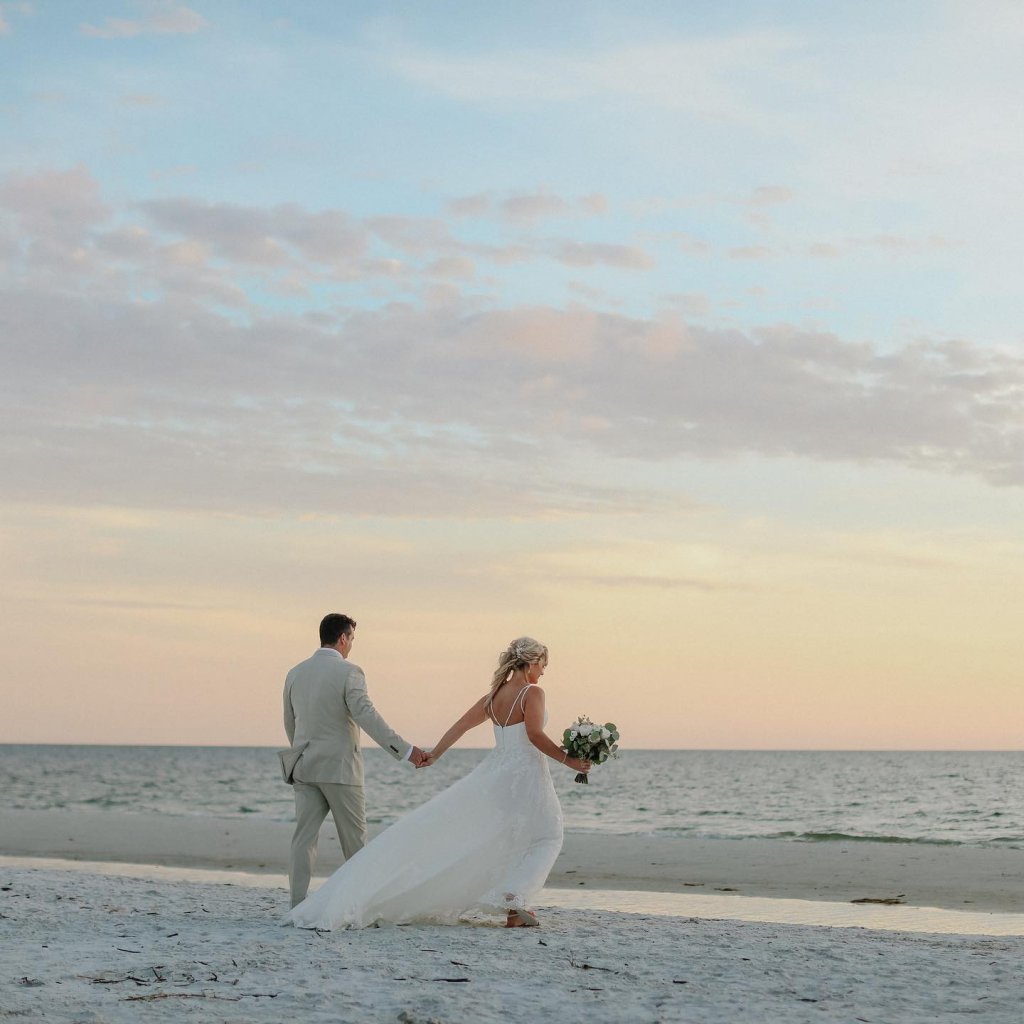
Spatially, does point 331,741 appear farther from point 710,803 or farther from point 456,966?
point 710,803

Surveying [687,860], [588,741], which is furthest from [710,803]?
[588,741]

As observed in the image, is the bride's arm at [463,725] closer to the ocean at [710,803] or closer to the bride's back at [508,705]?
the bride's back at [508,705]

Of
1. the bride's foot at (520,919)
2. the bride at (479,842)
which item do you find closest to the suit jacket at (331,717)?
the bride at (479,842)

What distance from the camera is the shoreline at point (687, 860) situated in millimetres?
13797

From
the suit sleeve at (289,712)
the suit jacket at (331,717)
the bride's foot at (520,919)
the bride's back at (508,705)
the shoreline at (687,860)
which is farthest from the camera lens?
the shoreline at (687,860)

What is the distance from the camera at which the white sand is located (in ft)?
18.6

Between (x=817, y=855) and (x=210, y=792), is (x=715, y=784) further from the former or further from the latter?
(x=817, y=855)

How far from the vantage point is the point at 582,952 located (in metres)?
7.32

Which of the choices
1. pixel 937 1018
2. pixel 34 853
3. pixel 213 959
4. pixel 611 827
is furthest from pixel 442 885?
pixel 611 827

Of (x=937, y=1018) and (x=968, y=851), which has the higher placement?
(x=937, y=1018)

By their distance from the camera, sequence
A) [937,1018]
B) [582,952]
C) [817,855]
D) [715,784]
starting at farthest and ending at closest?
[715,784] → [817,855] → [582,952] → [937,1018]

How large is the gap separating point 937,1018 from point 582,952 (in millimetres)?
2246

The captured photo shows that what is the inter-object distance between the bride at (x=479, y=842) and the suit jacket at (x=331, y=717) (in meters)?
0.54

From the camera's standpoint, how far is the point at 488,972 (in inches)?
257
